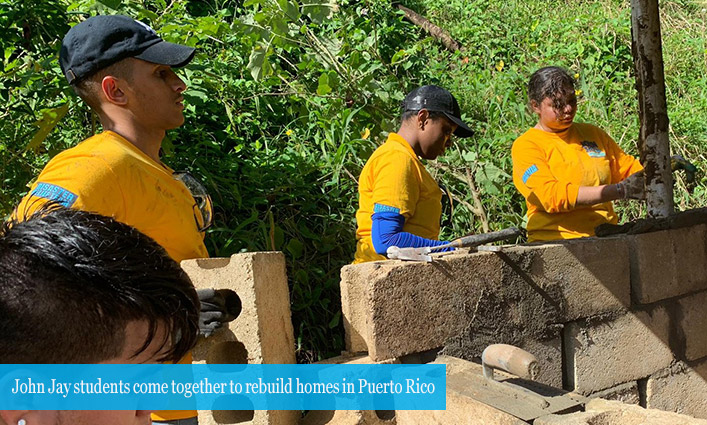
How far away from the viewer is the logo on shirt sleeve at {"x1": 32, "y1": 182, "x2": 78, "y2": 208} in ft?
5.84

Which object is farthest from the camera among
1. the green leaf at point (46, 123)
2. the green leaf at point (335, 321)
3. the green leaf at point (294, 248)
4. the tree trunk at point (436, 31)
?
the tree trunk at point (436, 31)

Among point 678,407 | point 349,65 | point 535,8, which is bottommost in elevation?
point 678,407

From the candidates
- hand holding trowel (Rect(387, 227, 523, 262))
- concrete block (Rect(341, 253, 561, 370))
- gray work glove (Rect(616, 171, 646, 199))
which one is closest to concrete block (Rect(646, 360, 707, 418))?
concrete block (Rect(341, 253, 561, 370))

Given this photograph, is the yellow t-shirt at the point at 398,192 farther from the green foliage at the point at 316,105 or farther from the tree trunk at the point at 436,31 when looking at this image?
the tree trunk at the point at 436,31

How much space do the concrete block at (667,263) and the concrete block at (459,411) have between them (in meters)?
1.36

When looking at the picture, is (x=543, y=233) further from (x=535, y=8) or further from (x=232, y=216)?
(x=535, y=8)

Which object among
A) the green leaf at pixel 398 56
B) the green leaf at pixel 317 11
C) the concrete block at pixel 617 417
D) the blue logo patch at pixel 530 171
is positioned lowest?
the concrete block at pixel 617 417

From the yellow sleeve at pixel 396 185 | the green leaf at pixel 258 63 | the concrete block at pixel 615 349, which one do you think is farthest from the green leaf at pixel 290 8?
the concrete block at pixel 615 349

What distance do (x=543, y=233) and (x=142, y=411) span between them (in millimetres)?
3126

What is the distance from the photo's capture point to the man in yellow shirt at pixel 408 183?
10.3 feet

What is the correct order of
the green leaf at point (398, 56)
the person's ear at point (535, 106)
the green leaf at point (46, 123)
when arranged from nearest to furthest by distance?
the green leaf at point (46, 123) → the person's ear at point (535, 106) → the green leaf at point (398, 56)

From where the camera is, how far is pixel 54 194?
1791 mm

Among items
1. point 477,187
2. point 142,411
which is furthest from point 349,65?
point 142,411

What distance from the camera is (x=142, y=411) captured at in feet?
3.64
